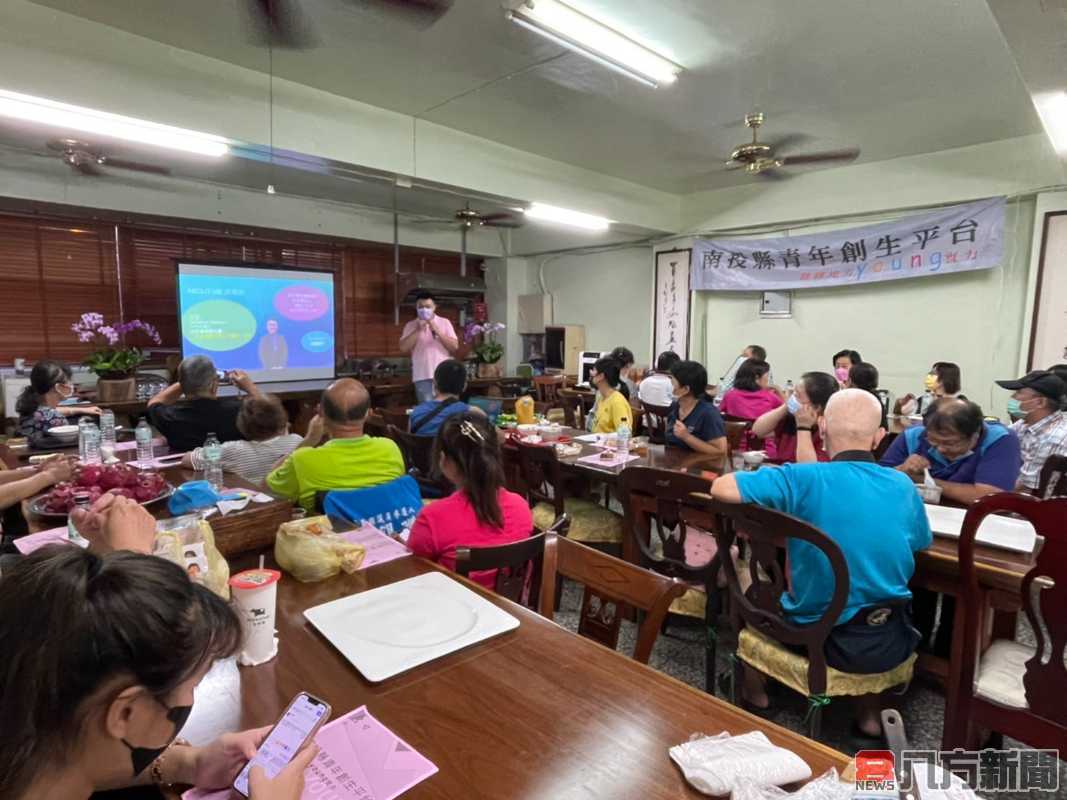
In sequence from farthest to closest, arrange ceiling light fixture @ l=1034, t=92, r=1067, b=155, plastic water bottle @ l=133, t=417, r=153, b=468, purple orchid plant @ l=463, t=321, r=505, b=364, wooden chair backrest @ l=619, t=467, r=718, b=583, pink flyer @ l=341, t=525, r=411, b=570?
1. purple orchid plant @ l=463, t=321, r=505, b=364
2. ceiling light fixture @ l=1034, t=92, r=1067, b=155
3. plastic water bottle @ l=133, t=417, r=153, b=468
4. wooden chair backrest @ l=619, t=467, r=718, b=583
5. pink flyer @ l=341, t=525, r=411, b=570

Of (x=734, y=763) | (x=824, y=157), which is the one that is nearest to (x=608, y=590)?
(x=734, y=763)

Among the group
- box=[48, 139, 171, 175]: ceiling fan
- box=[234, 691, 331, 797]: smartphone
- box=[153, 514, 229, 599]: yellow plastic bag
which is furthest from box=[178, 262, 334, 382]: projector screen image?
box=[234, 691, 331, 797]: smartphone

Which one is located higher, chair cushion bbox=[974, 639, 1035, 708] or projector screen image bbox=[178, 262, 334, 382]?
projector screen image bbox=[178, 262, 334, 382]

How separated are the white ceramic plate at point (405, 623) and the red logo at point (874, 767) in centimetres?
65

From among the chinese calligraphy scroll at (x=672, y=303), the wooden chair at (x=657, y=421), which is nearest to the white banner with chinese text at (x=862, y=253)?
the chinese calligraphy scroll at (x=672, y=303)

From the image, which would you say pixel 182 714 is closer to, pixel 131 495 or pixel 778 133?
pixel 131 495

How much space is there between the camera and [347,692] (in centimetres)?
97

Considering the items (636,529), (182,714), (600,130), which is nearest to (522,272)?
(600,130)

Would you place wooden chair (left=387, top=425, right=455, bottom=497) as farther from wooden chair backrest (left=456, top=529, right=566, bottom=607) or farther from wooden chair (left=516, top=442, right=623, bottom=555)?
wooden chair backrest (left=456, top=529, right=566, bottom=607)

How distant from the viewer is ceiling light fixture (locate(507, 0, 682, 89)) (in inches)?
101

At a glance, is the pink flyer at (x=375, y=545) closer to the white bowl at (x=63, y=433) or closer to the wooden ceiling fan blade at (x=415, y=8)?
the wooden ceiling fan blade at (x=415, y=8)

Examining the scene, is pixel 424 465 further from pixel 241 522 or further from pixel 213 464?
pixel 241 522
